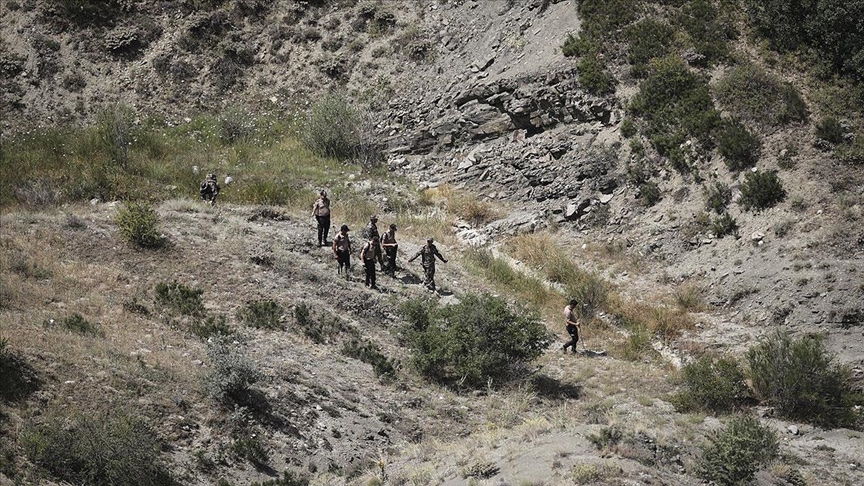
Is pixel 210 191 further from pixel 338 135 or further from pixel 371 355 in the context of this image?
pixel 371 355

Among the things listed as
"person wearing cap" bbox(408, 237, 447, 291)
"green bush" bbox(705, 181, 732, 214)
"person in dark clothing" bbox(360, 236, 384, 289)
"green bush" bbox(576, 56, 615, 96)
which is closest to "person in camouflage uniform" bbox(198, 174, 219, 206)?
"person in dark clothing" bbox(360, 236, 384, 289)

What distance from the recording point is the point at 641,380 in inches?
621

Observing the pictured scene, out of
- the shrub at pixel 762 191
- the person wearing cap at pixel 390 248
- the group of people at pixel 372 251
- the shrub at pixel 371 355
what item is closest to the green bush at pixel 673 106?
the shrub at pixel 762 191

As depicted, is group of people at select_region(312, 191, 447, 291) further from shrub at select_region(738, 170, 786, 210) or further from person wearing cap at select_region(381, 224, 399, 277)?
shrub at select_region(738, 170, 786, 210)

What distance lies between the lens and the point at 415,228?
24047 millimetres

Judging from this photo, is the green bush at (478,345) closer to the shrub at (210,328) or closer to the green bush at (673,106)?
the shrub at (210,328)

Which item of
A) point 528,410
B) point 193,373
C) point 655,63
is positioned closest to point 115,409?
point 193,373

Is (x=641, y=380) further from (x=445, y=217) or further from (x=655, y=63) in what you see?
(x=655, y=63)

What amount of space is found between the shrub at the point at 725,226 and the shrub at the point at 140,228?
45.2ft

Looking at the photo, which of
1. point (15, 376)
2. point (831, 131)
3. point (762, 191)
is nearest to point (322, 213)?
point (15, 376)

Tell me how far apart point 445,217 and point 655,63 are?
8197mm

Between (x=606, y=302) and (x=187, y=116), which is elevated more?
(x=187, y=116)

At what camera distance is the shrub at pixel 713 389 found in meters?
14.3

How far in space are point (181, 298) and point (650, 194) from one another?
13.3 meters
